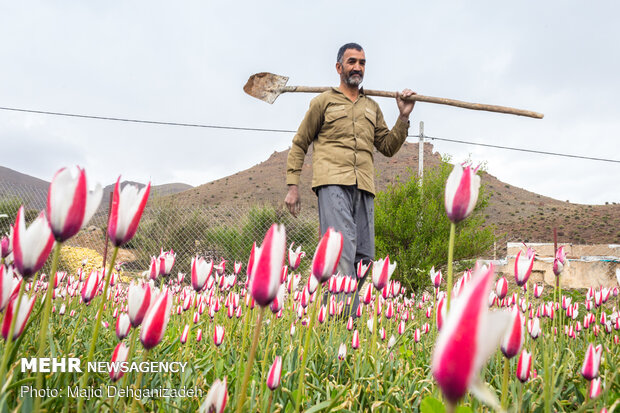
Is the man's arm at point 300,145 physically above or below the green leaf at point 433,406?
above

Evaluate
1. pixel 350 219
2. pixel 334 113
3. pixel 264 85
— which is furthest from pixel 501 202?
Result: pixel 350 219

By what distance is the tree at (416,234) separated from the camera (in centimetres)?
766

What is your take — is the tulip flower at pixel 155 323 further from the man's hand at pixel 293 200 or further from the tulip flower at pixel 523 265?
the man's hand at pixel 293 200

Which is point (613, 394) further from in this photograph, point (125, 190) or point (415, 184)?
point (415, 184)

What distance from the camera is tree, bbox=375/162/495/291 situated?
7660mm

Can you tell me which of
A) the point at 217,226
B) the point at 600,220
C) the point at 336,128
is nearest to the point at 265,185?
the point at 600,220

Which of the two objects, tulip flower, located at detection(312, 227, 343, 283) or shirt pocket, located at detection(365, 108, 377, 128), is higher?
shirt pocket, located at detection(365, 108, 377, 128)

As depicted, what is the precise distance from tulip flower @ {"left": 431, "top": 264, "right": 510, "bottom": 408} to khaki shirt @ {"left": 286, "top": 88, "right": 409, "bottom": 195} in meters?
3.05

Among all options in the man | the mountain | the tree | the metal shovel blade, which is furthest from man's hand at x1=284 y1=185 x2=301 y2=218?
the mountain

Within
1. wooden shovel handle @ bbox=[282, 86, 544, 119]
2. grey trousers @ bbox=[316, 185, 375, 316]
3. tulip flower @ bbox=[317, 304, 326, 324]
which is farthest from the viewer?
grey trousers @ bbox=[316, 185, 375, 316]

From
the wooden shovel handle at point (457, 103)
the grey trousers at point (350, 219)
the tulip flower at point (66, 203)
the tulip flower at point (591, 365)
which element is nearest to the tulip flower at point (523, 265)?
the tulip flower at point (591, 365)

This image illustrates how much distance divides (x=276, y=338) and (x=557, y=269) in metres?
1.49

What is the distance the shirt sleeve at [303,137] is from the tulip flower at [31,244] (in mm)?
2877

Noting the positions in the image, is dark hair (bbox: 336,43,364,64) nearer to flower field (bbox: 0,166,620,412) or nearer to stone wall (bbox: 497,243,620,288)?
flower field (bbox: 0,166,620,412)
